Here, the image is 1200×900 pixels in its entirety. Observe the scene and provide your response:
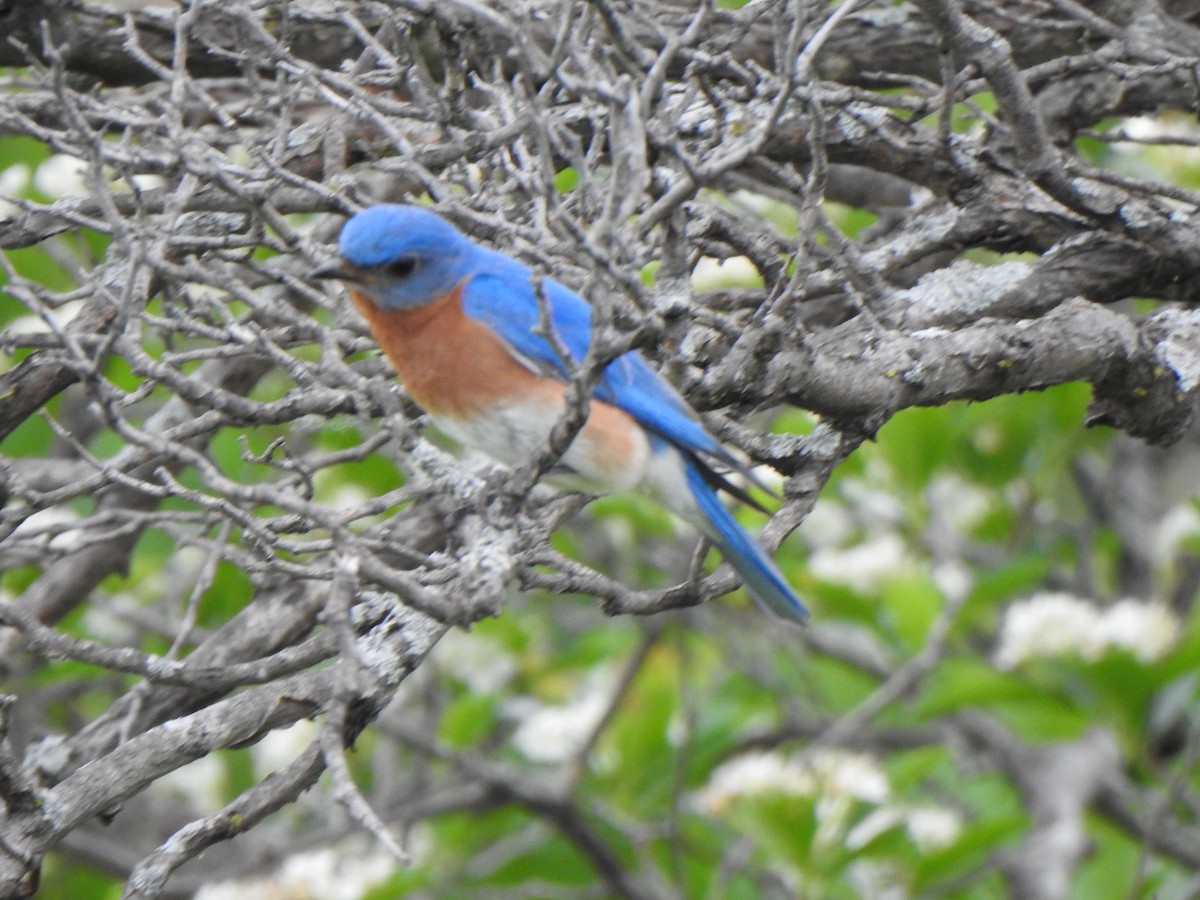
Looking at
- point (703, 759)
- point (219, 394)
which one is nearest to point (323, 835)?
point (703, 759)

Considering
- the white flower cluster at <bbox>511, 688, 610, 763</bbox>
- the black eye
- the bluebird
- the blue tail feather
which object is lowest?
the white flower cluster at <bbox>511, 688, 610, 763</bbox>

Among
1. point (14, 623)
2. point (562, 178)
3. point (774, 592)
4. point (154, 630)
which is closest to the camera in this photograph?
point (14, 623)

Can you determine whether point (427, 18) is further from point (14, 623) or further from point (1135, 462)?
point (1135, 462)

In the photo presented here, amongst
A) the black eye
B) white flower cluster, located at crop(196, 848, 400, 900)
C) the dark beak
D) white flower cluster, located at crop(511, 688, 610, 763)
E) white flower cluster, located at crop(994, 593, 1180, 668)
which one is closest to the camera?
the dark beak

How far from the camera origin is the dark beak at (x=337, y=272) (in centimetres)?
308

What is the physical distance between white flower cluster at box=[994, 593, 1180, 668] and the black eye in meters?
3.01

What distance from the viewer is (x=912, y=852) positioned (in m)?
4.80

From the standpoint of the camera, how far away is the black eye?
125 inches

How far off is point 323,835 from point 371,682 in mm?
3425

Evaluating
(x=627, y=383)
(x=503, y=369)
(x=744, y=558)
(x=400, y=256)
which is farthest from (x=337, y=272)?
(x=744, y=558)

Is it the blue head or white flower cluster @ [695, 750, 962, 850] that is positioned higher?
the blue head

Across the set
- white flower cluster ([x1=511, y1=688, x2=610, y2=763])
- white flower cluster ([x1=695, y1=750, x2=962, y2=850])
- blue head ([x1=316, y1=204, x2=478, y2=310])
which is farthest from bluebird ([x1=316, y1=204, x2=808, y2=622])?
white flower cluster ([x1=511, y1=688, x2=610, y2=763])

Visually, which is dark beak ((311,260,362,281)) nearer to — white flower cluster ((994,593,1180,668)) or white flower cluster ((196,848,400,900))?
white flower cluster ((196,848,400,900))

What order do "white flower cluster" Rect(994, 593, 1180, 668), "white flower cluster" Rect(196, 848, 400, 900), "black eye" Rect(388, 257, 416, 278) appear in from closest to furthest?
"black eye" Rect(388, 257, 416, 278) < "white flower cluster" Rect(196, 848, 400, 900) < "white flower cluster" Rect(994, 593, 1180, 668)
